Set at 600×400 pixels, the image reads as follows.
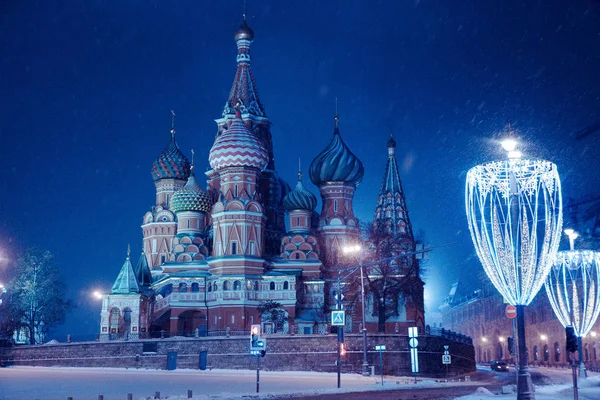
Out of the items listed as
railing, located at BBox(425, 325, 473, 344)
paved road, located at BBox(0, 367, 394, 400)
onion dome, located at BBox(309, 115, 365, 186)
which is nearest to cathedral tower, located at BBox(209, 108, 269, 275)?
onion dome, located at BBox(309, 115, 365, 186)

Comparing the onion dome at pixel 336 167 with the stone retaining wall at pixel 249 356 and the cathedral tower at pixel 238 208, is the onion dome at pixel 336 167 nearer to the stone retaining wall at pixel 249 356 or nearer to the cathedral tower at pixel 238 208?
the cathedral tower at pixel 238 208

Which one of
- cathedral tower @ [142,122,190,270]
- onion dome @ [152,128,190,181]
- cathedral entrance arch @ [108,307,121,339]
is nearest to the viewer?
cathedral entrance arch @ [108,307,121,339]

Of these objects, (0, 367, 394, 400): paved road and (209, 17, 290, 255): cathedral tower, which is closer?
(0, 367, 394, 400): paved road

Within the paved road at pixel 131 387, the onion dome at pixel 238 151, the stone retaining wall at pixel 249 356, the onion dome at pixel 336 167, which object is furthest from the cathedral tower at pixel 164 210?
the paved road at pixel 131 387

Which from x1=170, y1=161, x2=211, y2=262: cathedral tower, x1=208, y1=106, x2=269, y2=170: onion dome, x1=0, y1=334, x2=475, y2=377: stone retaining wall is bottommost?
x1=0, y1=334, x2=475, y2=377: stone retaining wall

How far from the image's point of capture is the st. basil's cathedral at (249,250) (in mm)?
63062

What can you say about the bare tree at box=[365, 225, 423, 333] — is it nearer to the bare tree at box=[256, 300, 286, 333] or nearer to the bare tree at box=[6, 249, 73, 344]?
the bare tree at box=[256, 300, 286, 333]

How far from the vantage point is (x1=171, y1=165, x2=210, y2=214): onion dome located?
70.5 metres

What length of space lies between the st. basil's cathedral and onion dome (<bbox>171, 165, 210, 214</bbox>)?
0.11 meters

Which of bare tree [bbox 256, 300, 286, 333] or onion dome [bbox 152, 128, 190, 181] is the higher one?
onion dome [bbox 152, 128, 190, 181]

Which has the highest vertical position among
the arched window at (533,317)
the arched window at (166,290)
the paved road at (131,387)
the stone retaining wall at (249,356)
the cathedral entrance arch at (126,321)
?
the arched window at (166,290)

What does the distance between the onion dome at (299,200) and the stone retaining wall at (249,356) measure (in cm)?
1878

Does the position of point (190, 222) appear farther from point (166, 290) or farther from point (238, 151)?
point (238, 151)

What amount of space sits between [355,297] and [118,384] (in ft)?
88.2
